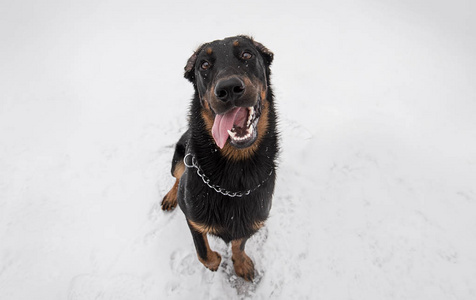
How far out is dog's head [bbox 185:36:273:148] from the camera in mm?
1719

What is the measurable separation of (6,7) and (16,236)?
8.13 meters

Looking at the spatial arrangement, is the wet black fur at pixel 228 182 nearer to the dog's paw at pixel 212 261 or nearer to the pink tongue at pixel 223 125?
the pink tongue at pixel 223 125

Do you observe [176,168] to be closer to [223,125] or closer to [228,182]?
[228,182]

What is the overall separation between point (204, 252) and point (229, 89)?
179 cm

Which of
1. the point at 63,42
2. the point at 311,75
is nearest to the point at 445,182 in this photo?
the point at 311,75

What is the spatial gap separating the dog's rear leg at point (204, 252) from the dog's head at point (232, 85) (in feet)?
3.68

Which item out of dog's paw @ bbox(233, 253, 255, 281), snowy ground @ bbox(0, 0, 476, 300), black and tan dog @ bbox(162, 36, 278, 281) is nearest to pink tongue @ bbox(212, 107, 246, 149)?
black and tan dog @ bbox(162, 36, 278, 281)

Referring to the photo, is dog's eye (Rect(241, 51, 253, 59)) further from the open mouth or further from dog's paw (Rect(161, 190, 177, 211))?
dog's paw (Rect(161, 190, 177, 211))

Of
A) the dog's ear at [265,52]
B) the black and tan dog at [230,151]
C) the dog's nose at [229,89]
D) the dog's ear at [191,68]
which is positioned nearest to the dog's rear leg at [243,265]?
the black and tan dog at [230,151]

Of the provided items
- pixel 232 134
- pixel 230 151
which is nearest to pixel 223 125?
pixel 232 134

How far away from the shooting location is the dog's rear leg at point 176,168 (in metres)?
3.06

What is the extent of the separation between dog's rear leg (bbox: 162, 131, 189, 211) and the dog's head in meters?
0.94

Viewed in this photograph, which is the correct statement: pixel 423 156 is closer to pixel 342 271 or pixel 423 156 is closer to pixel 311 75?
pixel 342 271

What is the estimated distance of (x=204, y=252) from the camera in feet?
8.28
